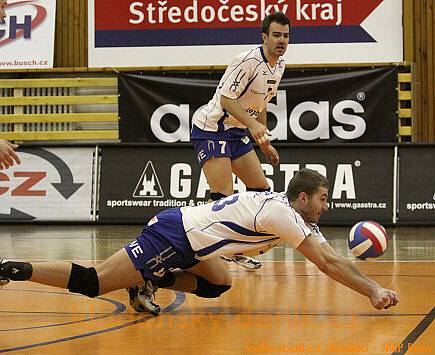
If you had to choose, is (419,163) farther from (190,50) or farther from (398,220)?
(190,50)

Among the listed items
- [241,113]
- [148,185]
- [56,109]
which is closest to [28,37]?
[56,109]

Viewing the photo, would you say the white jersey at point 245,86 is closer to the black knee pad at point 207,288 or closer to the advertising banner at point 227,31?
the black knee pad at point 207,288

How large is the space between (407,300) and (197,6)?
9647 mm

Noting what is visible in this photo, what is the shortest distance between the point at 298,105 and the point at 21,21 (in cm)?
461

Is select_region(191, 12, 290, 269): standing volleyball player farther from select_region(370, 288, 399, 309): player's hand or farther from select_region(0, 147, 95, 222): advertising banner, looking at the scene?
select_region(0, 147, 95, 222): advertising banner

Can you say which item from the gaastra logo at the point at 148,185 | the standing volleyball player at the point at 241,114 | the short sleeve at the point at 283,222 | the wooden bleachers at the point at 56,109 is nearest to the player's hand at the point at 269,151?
the standing volleyball player at the point at 241,114

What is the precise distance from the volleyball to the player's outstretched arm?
1.81 ft

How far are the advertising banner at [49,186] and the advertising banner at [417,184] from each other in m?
4.21

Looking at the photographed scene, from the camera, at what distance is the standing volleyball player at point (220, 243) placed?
533 cm

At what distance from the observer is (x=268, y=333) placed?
513cm

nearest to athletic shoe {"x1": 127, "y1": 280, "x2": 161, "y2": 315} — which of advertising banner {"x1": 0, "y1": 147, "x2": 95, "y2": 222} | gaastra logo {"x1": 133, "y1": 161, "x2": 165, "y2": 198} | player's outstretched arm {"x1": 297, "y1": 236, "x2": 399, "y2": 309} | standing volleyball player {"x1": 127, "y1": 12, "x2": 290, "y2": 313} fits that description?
player's outstretched arm {"x1": 297, "y1": 236, "x2": 399, "y2": 309}

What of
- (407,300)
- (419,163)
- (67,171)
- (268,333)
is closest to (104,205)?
(67,171)

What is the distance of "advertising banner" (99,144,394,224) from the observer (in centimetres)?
1283

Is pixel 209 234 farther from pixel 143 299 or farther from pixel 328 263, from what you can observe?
pixel 328 263
